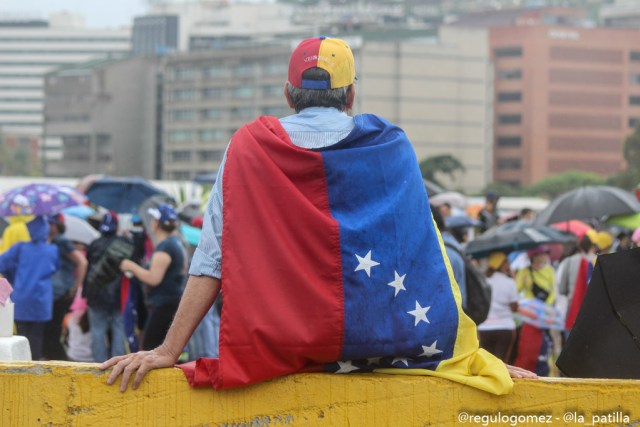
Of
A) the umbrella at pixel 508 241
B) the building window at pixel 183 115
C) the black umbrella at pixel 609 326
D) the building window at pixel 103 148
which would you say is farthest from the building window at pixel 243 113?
the black umbrella at pixel 609 326

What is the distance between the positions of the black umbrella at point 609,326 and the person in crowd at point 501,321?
7.02 m

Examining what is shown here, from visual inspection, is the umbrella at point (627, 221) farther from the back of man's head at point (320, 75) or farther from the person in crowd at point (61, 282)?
the back of man's head at point (320, 75)

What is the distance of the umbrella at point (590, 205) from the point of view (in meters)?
15.0

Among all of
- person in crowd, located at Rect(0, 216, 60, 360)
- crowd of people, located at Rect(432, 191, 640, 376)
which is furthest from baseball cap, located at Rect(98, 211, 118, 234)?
crowd of people, located at Rect(432, 191, 640, 376)

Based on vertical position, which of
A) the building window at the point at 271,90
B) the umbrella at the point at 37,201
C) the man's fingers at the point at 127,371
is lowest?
the building window at the point at 271,90

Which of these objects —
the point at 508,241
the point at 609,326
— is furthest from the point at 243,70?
the point at 609,326

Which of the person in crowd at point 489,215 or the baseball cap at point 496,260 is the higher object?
the baseball cap at point 496,260

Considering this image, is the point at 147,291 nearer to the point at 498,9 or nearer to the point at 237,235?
the point at 237,235

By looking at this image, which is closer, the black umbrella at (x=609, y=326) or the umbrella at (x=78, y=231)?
the black umbrella at (x=609, y=326)

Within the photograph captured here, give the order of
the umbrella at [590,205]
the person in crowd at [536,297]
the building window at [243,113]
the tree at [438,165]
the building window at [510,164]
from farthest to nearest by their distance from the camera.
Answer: the building window at [510,164]
the building window at [243,113]
the tree at [438,165]
the umbrella at [590,205]
the person in crowd at [536,297]

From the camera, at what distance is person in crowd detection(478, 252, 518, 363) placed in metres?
11.5

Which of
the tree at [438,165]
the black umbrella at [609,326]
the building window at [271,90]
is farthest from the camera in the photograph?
the building window at [271,90]

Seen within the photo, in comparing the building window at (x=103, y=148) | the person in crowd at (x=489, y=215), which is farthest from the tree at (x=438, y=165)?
the person in crowd at (x=489, y=215)

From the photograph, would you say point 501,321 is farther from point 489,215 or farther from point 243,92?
point 243,92
